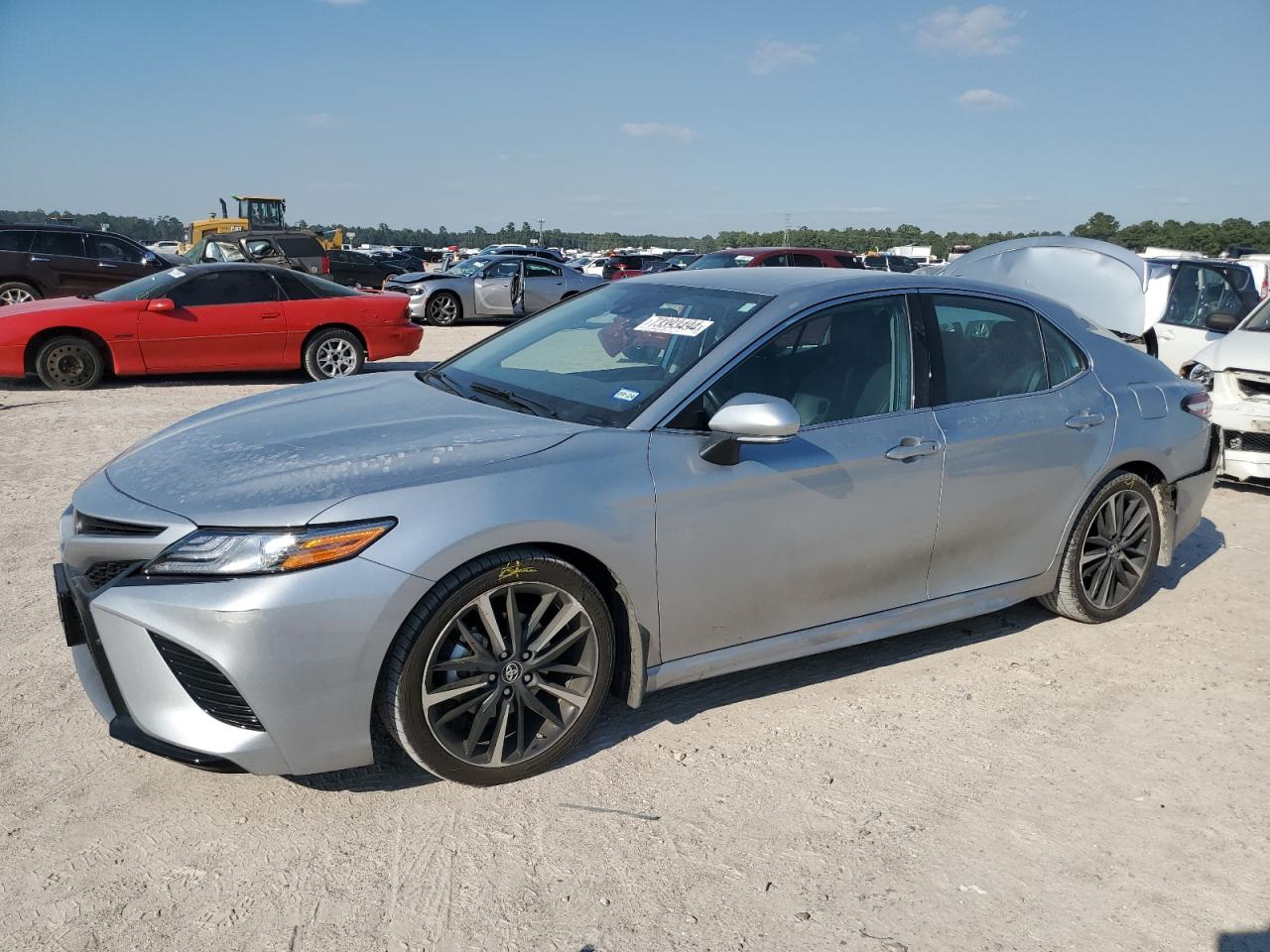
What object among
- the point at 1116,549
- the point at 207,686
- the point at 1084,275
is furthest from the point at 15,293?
the point at 1116,549

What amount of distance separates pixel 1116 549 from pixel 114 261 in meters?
14.7

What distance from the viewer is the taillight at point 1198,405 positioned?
4.83 metres

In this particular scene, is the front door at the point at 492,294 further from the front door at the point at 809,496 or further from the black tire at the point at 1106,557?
the front door at the point at 809,496

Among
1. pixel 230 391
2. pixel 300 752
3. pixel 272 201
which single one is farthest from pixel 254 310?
pixel 272 201

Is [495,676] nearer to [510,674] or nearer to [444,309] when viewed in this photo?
[510,674]

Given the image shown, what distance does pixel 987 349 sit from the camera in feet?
13.7

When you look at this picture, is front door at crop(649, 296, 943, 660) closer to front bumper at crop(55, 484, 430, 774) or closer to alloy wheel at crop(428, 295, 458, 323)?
front bumper at crop(55, 484, 430, 774)

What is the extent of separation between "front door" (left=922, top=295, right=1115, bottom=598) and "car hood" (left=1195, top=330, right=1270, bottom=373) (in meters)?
3.54

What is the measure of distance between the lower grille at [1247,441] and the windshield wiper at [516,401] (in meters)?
5.85

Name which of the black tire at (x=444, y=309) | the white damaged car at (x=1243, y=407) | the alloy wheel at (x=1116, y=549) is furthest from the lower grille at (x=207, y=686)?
the black tire at (x=444, y=309)

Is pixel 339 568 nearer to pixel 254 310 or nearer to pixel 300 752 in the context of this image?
pixel 300 752

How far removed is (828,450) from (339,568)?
1.74 m

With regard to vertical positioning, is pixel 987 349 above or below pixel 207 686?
above

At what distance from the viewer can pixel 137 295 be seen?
10.4 m
